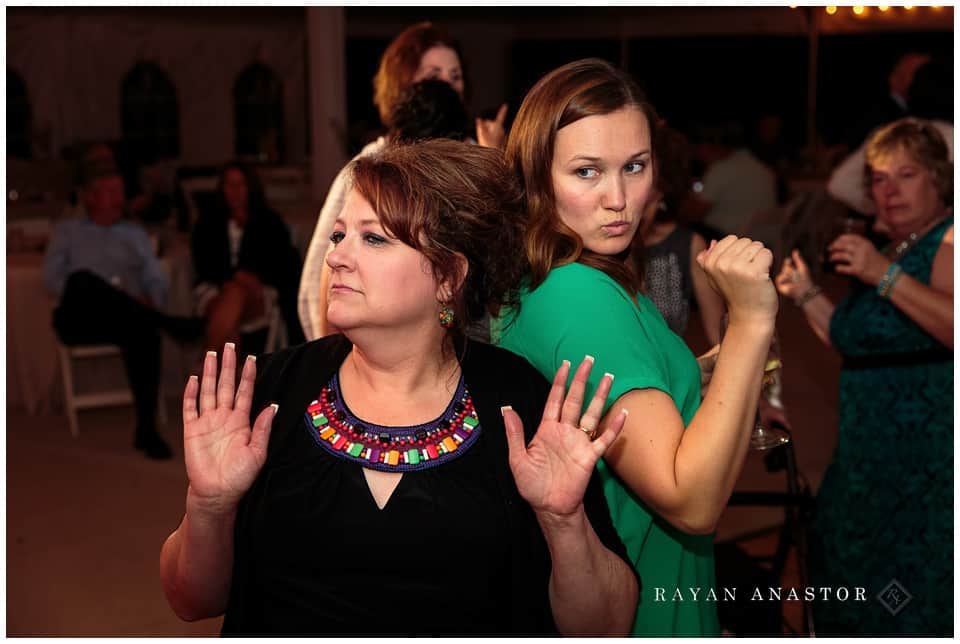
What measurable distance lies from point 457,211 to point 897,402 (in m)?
1.97

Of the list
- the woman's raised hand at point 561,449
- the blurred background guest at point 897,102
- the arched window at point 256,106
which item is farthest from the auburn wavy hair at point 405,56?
the arched window at point 256,106

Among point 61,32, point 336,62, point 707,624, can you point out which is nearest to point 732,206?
point 336,62

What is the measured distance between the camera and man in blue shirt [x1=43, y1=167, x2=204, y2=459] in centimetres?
573

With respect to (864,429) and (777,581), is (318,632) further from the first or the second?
(864,429)

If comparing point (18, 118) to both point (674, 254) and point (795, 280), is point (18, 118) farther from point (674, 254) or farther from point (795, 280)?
point (795, 280)

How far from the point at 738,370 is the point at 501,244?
0.40 metres

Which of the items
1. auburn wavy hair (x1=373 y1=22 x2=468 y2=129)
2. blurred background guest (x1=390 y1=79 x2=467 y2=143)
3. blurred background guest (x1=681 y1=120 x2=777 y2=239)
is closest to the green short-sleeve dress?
blurred background guest (x1=390 y1=79 x2=467 y2=143)

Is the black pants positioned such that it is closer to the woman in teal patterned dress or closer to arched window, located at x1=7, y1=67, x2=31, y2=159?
the woman in teal patterned dress

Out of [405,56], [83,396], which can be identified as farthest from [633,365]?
[83,396]

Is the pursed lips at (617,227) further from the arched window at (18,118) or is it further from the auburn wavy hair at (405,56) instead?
the arched window at (18,118)

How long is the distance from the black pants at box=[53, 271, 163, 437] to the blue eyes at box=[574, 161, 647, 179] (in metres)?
4.47

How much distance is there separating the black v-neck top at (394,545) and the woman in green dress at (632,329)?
0.12 m

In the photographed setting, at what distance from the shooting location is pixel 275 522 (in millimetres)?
1586

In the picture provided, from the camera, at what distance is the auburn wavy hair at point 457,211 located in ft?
5.12
